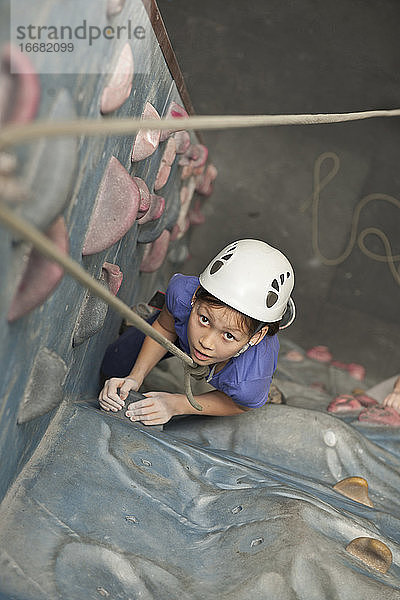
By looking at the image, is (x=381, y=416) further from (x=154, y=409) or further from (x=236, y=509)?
(x=236, y=509)

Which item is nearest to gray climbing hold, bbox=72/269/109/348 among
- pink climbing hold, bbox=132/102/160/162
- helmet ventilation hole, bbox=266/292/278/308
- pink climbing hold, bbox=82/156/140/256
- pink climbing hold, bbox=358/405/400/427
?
pink climbing hold, bbox=82/156/140/256

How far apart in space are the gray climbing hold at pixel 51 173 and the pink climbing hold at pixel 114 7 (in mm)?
205

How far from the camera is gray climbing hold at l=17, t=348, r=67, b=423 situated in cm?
132

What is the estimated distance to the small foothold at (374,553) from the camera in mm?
1368

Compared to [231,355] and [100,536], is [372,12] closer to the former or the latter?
[231,355]

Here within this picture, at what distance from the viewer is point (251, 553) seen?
1321 millimetres

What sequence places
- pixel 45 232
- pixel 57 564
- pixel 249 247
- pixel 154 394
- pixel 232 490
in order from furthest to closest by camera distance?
pixel 154 394 < pixel 249 247 < pixel 232 490 < pixel 57 564 < pixel 45 232

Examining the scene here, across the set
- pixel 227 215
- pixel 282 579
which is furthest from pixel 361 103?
pixel 282 579

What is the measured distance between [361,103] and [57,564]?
3.34 meters

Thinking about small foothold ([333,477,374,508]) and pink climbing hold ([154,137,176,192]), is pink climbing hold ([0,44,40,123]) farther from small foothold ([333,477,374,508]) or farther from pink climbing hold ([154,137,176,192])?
small foothold ([333,477,374,508])

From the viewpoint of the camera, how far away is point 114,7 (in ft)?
3.85

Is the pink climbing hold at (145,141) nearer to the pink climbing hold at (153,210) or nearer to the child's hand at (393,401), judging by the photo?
the pink climbing hold at (153,210)

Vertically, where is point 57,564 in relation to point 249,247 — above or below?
below

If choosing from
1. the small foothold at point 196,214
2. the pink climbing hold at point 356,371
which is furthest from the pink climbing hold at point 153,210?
the pink climbing hold at point 356,371
